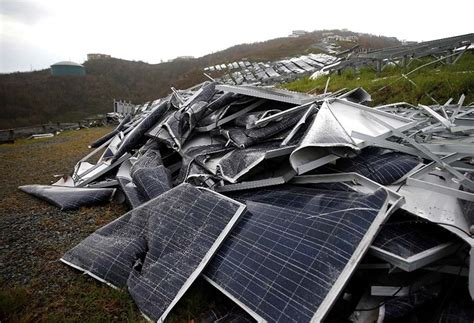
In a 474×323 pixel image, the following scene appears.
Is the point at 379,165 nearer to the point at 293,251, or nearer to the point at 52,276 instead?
the point at 293,251

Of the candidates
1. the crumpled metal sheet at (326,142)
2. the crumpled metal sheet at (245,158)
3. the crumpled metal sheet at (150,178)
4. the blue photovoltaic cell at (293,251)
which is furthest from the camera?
the crumpled metal sheet at (150,178)

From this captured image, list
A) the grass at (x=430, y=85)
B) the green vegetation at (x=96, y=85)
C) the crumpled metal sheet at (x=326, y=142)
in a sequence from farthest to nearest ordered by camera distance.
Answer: the green vegetation at (x=96, y=85) → the grass at (x=430, y=85) → the crumpled metal sheet at (x=326, y=142)

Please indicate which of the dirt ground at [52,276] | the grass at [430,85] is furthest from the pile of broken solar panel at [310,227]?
the grass at [430,85]

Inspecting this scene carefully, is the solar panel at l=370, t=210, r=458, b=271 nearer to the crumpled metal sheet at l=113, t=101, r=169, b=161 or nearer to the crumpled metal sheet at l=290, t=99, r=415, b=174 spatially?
the crumpled metal sheet at l=290, t=99, r=415, b=174

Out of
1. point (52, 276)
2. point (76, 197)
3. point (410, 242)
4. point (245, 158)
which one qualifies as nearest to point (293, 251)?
point (410, 242)

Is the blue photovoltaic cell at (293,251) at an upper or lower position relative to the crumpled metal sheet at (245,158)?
lower

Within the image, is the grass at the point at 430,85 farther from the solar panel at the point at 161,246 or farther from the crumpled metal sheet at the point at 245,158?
the solar panel at the point at 161,246

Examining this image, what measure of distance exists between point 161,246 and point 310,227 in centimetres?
125

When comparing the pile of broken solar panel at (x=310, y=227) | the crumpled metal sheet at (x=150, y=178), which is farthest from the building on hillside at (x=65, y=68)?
the pile of broken solar panel at (x=310, y=227)

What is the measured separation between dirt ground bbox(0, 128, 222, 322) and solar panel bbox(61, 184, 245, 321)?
0.14 m

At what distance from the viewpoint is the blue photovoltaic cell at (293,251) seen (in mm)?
1852

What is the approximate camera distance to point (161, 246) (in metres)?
2.47

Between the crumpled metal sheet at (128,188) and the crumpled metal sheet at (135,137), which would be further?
the crumpled metal sheet at (135,137)

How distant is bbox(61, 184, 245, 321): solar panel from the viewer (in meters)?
2.23
